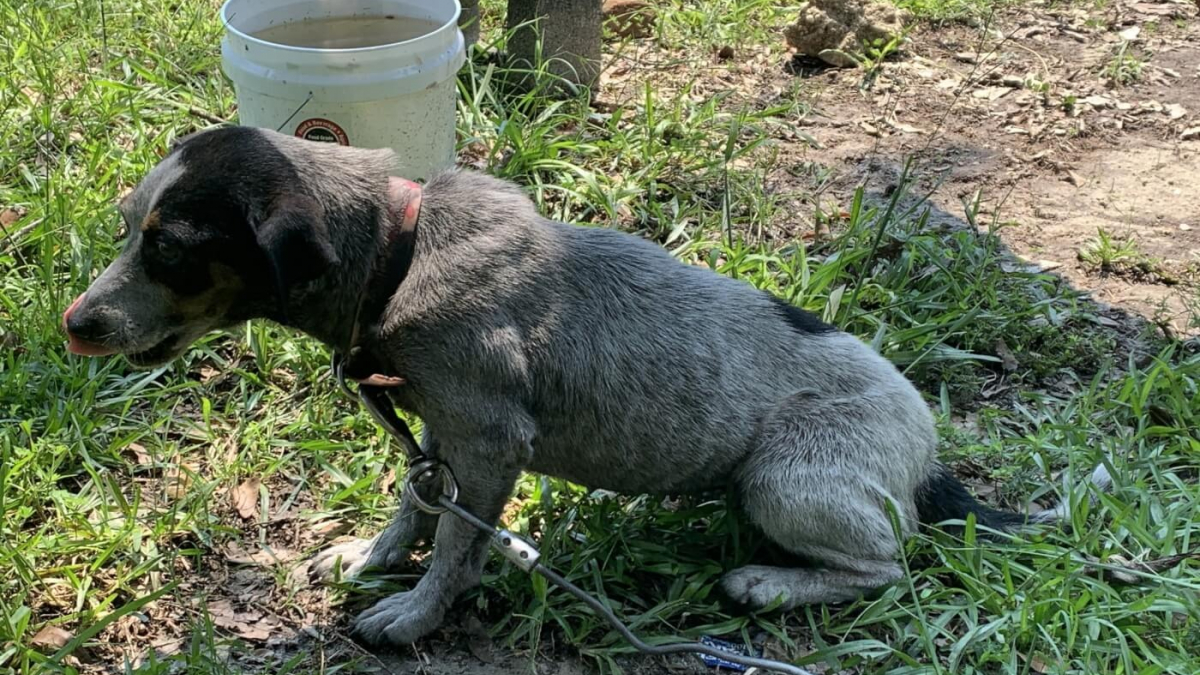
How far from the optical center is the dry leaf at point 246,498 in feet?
14.4

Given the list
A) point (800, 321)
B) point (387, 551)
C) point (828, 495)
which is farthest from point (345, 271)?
point (828, 495)

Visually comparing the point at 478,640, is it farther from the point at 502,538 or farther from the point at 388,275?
the point at 388,275

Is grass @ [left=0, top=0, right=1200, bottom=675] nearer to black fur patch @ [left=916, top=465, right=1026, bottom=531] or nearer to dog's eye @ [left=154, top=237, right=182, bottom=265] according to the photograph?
→ black fur patch @ [left=916, top=465, right=1026, bottom=531]

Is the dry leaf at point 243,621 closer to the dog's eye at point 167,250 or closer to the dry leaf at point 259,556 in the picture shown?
the dry leaf at point 259,556

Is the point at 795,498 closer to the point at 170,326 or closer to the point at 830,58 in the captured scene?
the point at 170,326

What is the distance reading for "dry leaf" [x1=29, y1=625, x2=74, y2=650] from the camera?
3.71m

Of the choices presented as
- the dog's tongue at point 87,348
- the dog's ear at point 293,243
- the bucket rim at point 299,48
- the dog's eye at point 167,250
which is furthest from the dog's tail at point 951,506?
the bucket rim at point 299,48

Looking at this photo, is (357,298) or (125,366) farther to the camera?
(125,366)

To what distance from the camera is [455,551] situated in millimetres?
3795

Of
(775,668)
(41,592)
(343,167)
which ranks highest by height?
(343,167)

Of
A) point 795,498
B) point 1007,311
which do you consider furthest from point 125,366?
point 1007,311

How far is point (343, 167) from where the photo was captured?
3.61m

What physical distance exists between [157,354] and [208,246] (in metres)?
0.54

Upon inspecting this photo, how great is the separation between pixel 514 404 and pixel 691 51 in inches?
177
